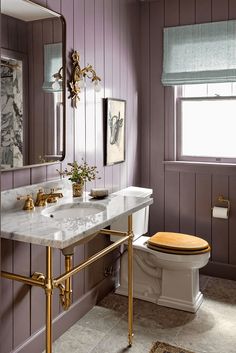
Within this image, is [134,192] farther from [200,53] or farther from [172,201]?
[200,53]

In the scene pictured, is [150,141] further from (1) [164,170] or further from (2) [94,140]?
(2) [94,140]

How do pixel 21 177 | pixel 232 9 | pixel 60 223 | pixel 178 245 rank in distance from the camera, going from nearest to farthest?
pixel 60 223
pixel 21 177
pixel 178 245
pixel 232 9

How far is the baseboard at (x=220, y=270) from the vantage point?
327 cm

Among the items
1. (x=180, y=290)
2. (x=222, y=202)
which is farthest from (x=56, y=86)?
(x=222, y=202)

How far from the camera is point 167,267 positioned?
2.74 meters

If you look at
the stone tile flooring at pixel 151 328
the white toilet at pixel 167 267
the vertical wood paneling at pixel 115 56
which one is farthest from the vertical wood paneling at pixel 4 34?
the stone tile flooring at pixel 151 328

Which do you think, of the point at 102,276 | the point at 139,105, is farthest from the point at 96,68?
the point at 102,276

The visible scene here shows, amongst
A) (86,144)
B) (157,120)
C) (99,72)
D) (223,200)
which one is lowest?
(223,200)

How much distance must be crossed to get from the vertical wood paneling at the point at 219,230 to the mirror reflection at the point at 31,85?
60.2 inches

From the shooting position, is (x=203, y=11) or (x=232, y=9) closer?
(x=232, y=9)

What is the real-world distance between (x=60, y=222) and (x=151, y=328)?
1199 mm

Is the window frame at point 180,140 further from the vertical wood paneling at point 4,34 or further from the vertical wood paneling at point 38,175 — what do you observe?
the vertical wood paneling at point 4,34

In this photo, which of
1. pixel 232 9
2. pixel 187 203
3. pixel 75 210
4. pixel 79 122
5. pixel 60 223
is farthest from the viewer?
pixel 187 203

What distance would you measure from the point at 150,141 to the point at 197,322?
163 cm
